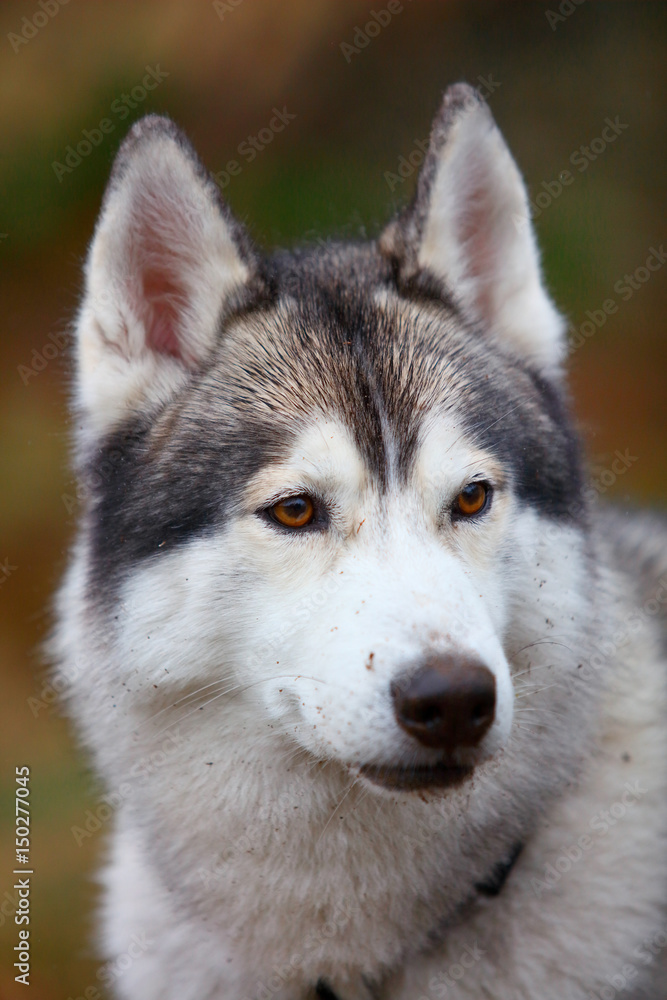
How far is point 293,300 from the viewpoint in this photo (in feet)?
8.17

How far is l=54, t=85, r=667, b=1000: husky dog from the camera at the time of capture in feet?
6.86

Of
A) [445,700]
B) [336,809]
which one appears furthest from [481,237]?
[336,809]

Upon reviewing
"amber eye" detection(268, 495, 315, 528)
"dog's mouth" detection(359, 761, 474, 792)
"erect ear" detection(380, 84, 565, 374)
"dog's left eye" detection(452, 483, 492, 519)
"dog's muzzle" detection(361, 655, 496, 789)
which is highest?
"erect ear" detection(380, 84, 565, 374)

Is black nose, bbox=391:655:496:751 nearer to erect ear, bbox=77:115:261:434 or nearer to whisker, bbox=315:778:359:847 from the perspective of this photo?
whisker, bbox=315:778:359:847

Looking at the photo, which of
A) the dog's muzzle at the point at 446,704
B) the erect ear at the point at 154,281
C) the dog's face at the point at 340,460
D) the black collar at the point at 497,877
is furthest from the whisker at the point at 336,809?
the erect ear at the point at 154,281

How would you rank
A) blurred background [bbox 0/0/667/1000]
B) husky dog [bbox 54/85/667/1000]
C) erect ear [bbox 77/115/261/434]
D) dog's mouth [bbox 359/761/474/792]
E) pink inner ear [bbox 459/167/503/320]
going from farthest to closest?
blurred background [bbox 0/0/667/1000]
pink inner ear [bbox 459/167/503/320]
erect ear [bbox 77/115/261/434]
husky dog [bbox 54/85/667/1000]
dog's mouth [bbox 359/761/474/792]

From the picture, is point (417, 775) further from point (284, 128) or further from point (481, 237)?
point (284, 128)

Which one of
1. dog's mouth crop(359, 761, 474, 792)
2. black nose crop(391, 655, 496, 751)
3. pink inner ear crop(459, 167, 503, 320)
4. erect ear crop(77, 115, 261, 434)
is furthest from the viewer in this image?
pink inner ear crop(459, 167, 503, 320)

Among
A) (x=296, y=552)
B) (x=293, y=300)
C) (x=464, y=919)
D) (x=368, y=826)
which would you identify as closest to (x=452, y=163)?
(x=293, y=300)

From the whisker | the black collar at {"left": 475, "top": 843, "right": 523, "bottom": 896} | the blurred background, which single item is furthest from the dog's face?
the blurred background

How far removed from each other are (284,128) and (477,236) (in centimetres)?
510

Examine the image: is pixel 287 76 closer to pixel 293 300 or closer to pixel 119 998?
pixel 293 300

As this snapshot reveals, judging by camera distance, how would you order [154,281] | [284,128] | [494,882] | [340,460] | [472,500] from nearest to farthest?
[340,460]
[472,500]
[494,882]
[154,281]
[284,128]

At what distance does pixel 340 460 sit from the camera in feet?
6.89
